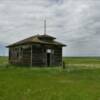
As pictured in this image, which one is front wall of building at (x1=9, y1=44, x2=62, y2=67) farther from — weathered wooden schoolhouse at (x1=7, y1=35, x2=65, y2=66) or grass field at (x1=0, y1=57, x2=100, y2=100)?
grass field at (x1=0, y1=57, x2=100, y2=100)

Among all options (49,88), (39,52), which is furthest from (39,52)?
(49,88)

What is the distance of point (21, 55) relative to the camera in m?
45.4

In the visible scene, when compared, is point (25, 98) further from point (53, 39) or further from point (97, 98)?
point (53, 39)

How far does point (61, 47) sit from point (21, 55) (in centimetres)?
720

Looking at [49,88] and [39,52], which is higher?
[39,52]

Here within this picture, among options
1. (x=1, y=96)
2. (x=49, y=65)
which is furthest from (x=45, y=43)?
(x=1, y=96)

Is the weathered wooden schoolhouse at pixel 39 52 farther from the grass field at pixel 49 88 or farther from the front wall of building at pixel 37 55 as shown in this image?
the grass field at pixel 49 88

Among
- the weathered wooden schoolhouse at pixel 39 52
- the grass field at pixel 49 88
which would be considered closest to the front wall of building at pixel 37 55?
the weathered wooden schoolhouse at pixel 39 52

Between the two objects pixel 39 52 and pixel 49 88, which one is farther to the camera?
pixel 39 52

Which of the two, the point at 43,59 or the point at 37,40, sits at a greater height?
the point at 37,40

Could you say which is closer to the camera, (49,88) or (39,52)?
(49,88)

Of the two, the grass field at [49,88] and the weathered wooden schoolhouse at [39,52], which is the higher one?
the weathered wooden schoolhouse at [39,52]

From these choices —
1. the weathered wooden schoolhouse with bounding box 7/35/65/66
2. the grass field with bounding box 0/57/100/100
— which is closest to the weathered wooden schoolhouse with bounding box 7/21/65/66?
the weathered wooden schoolhouse with bounding box 7/35/65/66

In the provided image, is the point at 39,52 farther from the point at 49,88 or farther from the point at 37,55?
the point at 49,88
